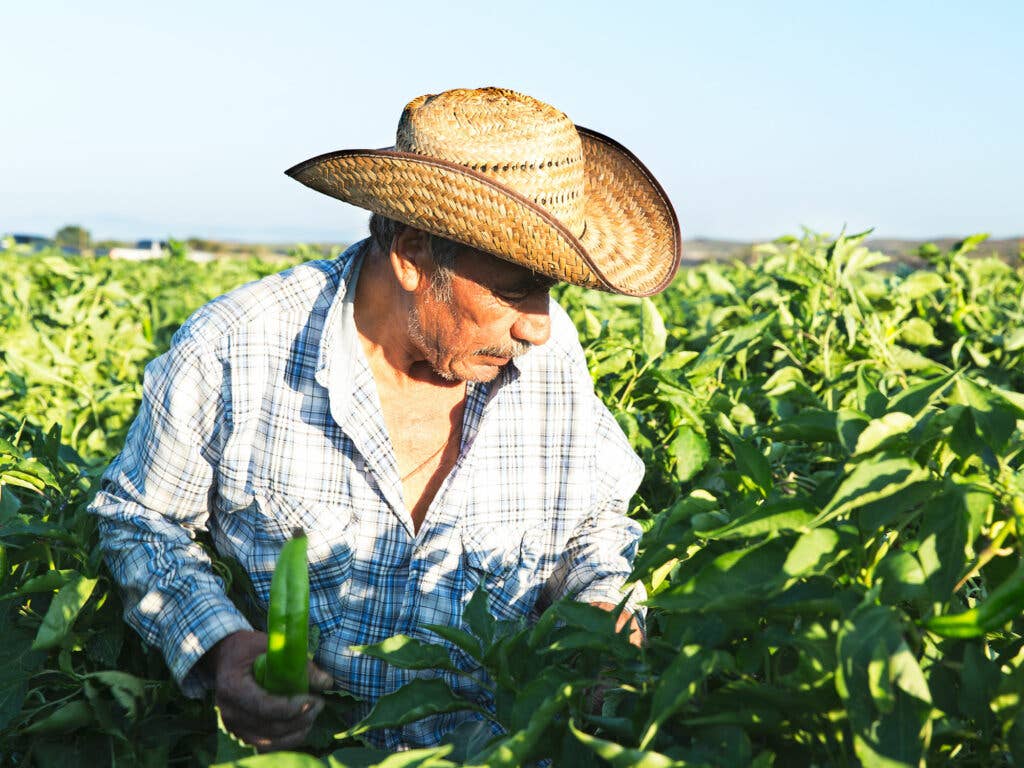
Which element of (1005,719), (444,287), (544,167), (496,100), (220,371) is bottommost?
(1005,719)

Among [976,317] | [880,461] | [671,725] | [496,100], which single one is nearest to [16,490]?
A: [496,100]

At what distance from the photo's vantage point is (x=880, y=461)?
1.01m

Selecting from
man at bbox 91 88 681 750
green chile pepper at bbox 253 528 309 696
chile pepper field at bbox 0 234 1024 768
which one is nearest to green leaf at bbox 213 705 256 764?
chile pepper field at bbox 0 234 1024 768

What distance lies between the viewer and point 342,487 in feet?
6.86

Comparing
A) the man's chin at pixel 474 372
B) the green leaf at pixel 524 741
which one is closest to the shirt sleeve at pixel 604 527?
the man's chin at pixel 474 372

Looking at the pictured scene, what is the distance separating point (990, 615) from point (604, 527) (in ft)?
4.24

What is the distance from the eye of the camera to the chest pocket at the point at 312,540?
204cm

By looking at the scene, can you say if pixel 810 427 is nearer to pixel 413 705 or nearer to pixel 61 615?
pixel 413 705

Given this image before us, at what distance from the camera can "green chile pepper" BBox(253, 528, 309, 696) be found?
1365 millimetres

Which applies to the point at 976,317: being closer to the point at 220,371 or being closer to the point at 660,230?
the point at 660,230

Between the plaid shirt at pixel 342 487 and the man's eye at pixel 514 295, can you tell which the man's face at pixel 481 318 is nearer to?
the man's eye at pixel 514 295

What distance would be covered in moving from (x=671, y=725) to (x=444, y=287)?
1.04 metres

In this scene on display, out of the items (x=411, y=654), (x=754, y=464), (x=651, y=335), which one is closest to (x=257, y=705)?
(x=411, y=654)

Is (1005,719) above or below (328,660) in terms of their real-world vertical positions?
above
